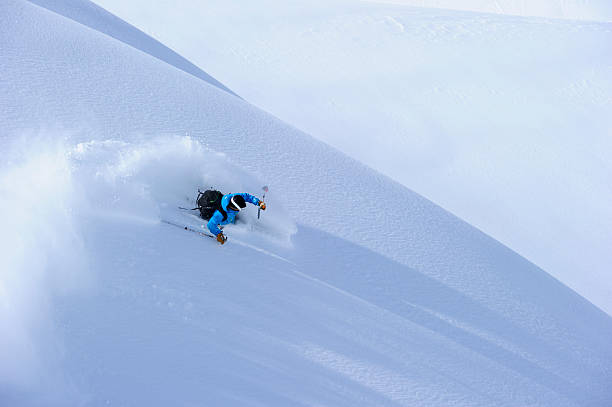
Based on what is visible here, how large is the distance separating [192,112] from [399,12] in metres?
21.1

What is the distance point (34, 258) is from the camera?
5.41 metres

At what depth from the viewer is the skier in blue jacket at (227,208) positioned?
20.1 ft

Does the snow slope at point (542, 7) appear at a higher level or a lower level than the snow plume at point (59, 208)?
higher

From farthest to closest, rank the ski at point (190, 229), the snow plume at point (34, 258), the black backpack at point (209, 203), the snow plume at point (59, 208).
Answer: the black backpack at point (209, 203), the ski at point (190, 229), the snow plume at point (59, 208), the snow plume at point (34, 258)

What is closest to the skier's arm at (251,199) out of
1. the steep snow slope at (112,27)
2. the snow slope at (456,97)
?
the snow slope at (456,97)

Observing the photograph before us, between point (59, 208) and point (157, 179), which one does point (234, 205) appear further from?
point (59, 208)

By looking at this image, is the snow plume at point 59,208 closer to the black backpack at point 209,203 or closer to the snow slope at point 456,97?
the black backpack at point 209,203

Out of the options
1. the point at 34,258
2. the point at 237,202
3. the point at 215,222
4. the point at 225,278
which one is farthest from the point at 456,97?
the point at 34,258

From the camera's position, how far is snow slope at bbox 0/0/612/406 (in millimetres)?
4852

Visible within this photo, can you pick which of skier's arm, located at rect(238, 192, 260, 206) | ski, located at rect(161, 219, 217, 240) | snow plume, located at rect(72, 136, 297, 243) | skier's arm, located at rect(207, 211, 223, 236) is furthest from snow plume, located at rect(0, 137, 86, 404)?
skier's arm, located at rect(238, 192, 260, 206)

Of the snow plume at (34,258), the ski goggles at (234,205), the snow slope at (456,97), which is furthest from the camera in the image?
the snow slope at (456,97)

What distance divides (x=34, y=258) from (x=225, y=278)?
85.7 inches

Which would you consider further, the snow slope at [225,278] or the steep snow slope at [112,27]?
the steep snow slope at [112,27]

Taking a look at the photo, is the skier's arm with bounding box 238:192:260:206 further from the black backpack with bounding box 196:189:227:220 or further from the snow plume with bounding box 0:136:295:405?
the snow plume with bounding box 0:136:295:405
